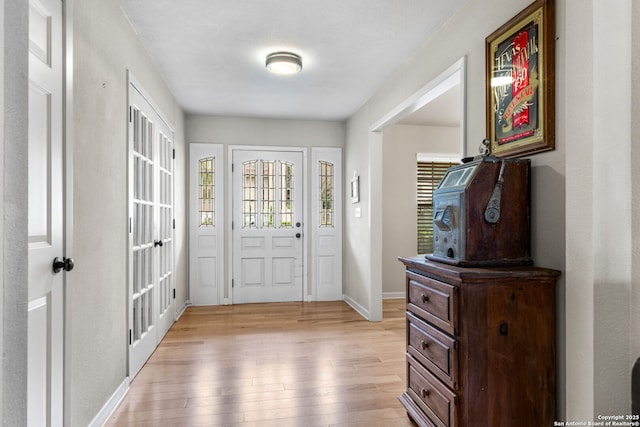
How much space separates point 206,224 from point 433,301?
391cm

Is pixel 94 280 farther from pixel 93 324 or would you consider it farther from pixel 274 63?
pixel 274 63

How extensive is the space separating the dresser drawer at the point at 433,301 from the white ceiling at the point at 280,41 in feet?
5.84

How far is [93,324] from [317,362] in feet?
5.57

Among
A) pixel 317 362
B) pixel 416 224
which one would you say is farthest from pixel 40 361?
pixel 416 224

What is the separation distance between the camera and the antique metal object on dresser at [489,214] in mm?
1674

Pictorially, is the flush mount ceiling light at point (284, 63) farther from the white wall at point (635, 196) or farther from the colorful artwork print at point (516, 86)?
the white wall at point (635, 196)

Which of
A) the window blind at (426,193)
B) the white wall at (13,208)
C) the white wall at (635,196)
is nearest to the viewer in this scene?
the white wall at (13,208)

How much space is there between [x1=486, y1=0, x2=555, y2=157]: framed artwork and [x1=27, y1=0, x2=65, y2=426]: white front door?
2.17 metres

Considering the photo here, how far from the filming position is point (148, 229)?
3209 millimetres

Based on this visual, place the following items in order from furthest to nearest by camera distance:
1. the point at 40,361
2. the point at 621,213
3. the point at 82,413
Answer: the point at 82,413 < the point at 40,361 < the point at 621,213

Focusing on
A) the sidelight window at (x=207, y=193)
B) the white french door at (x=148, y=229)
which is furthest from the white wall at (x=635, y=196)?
the sidelight window at (x=207, y=193)

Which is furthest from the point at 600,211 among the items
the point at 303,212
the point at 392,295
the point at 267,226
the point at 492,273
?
the point at 392,295

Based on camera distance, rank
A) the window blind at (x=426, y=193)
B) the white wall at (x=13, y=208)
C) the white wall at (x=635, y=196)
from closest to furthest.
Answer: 1. the white wall at (x=13, y=208)
2. the white wall at (x=635, y=196)
3. the window blind at (x=426, y=193)

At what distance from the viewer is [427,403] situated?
192 centimetres
